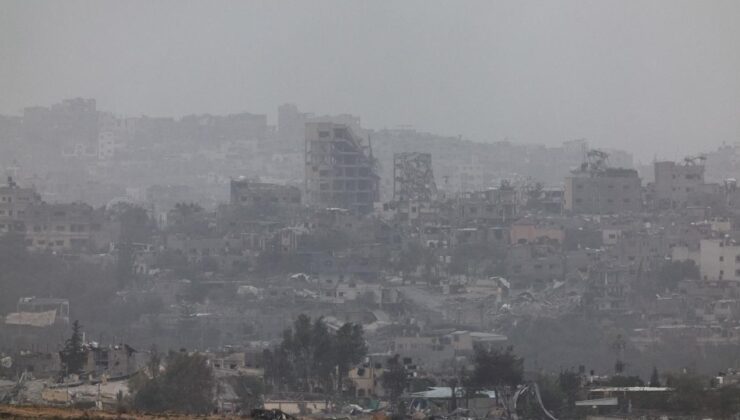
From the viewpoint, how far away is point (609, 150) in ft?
359

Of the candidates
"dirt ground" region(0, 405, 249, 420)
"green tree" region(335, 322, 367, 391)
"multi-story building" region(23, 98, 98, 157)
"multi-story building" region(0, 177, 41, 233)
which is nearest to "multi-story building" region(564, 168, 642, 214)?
"multi-story building" region(0, 177, 41, 233)

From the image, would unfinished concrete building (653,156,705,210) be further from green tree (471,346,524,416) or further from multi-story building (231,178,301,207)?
green tree (471,346,524,416)

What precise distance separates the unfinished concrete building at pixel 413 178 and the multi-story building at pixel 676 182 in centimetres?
638

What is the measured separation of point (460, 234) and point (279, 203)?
719 centimetres

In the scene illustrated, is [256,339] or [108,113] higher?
[108,113]

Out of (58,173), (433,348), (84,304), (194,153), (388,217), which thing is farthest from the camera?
(194,153)

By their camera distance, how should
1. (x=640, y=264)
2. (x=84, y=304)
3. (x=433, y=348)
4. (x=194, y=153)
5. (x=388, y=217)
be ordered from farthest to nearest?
(x=194, y=153) → (x=388, y=217) → (x=640, y=264) → (x=84, y=304) → (x=433, y=348)

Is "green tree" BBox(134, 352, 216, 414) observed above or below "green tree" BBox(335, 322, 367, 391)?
below

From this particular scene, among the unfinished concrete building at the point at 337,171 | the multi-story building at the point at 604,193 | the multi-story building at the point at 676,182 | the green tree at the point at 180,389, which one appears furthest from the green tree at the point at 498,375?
the unfinished concrete building at the point at 337,171

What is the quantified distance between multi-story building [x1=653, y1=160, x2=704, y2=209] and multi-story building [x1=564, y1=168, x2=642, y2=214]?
646 mm

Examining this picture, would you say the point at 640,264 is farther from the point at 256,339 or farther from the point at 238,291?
the point at 256,339

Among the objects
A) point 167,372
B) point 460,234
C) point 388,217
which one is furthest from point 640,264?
point 167,372

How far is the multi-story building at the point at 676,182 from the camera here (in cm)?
7531

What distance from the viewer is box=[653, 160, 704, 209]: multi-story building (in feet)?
247
